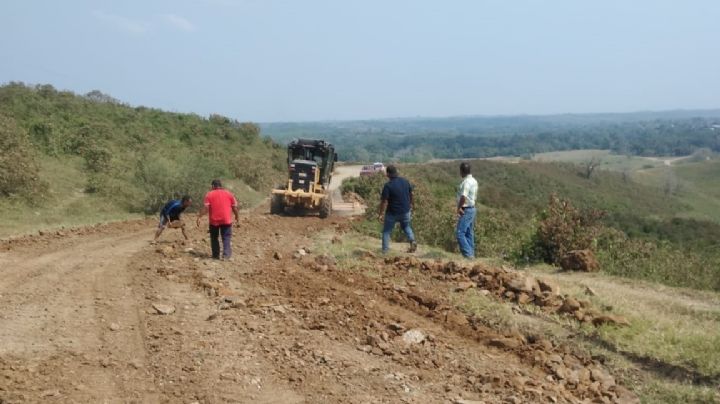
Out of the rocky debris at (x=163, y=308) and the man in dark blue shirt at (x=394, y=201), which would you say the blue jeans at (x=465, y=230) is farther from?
the rocky debris at (x=163, y=308)

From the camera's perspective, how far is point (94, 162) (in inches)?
840

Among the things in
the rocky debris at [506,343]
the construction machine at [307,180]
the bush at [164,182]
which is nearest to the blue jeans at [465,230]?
the rocky debris at [506,343]

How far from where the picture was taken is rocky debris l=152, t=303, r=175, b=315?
705 cm

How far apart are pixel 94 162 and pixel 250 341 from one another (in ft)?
56.9

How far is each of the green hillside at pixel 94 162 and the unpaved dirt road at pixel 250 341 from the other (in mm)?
6726

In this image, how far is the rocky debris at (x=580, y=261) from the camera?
10461 mm

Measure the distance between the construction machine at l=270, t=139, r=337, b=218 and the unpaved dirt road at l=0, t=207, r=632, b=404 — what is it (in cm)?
821

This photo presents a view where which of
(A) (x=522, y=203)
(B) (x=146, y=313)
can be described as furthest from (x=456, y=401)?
(A) (x=522, y=203)

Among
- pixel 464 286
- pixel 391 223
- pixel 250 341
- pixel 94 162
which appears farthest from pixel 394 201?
pixel 94 162

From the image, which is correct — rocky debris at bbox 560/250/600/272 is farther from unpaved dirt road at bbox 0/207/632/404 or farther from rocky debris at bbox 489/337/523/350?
rocky debris at bbox 489/337/523/350

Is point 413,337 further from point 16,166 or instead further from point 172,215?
point 16,166

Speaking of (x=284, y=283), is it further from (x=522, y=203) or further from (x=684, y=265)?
(x=522, y=203)

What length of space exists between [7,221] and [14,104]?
13.6 m

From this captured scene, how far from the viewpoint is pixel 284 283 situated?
28.3 ft
